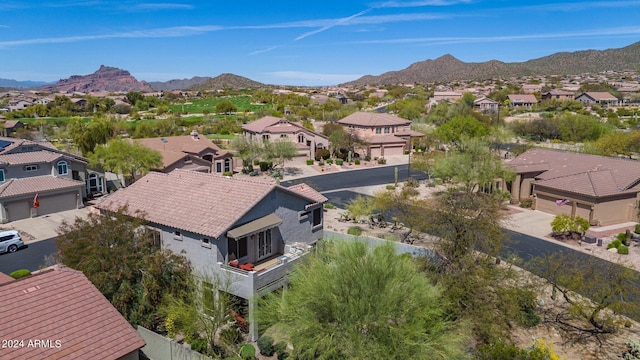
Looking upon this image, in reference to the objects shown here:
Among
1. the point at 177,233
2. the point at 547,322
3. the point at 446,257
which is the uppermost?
the point at 177,233

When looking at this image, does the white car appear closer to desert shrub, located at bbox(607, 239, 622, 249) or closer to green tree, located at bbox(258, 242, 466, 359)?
green tree, located at bbox(258, 242, 466, 359)

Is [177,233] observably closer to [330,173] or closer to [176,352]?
[176,352]

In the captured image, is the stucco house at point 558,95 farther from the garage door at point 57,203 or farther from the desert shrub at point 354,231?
the garage door at point 57,203

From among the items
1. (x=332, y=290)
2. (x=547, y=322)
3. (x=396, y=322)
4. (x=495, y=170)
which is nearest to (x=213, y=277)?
(x=332, y=290)

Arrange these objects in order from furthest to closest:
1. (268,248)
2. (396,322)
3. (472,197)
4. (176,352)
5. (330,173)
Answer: (330,173)
(472,197)
(268,248)
(176,352)
(396,322)

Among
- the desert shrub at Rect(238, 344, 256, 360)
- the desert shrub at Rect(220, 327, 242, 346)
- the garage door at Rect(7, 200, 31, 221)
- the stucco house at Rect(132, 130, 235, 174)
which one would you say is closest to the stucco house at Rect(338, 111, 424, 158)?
the stucco house at Rect(132, 130, 235, 174)


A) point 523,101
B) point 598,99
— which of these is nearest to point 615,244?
point 523,101

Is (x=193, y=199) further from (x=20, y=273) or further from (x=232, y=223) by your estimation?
(x=20, y=273)
